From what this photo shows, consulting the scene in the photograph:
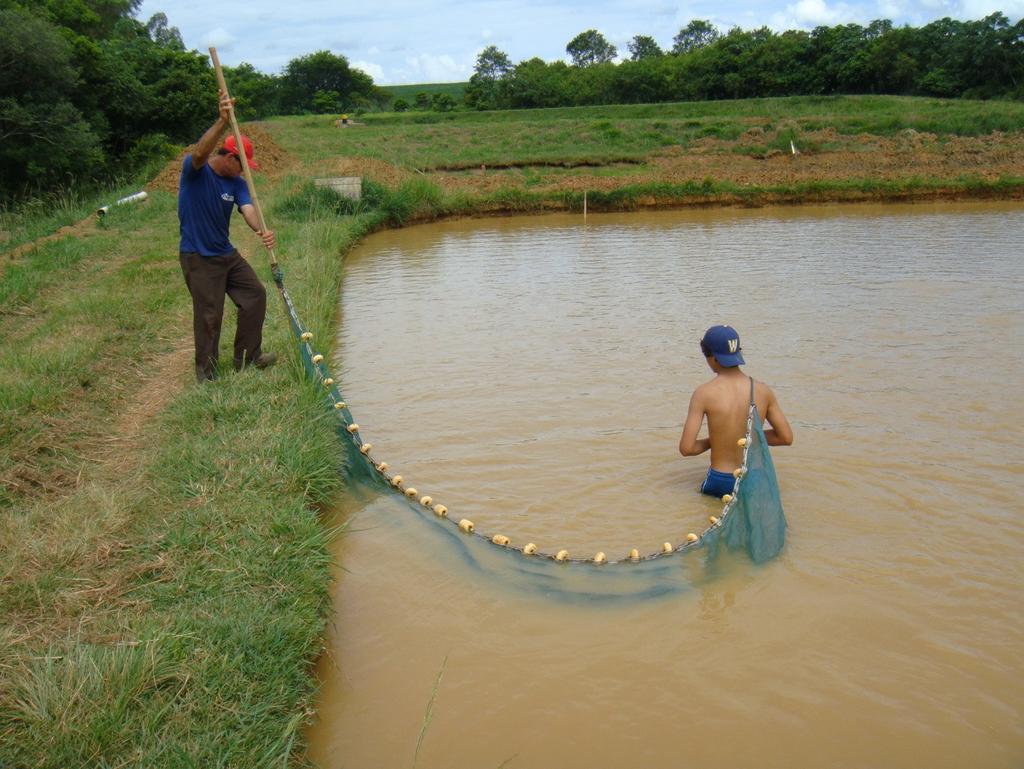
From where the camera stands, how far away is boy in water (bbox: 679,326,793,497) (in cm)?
453

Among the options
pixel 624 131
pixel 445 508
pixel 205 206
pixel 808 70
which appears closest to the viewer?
pixel 445 508

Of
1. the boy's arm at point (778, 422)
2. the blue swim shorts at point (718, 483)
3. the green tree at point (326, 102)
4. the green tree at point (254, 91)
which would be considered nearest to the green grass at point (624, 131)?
the green tree at point (254, 91)

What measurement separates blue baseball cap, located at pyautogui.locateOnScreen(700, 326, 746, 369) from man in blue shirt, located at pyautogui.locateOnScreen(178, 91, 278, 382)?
3148 mm

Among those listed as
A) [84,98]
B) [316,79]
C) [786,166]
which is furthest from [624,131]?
[316,79]

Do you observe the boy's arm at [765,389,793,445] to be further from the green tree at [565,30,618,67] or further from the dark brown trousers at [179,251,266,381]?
the green tree at [565,30,618,67]

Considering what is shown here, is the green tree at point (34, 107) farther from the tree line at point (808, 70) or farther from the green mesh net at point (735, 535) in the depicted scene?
the tree line at point (808, 70)

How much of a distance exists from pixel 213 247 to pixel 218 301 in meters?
0.37

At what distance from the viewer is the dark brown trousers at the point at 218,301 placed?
5887 mm

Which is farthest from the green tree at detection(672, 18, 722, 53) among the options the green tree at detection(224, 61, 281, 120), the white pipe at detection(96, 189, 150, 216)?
the white pipe at detection(96, 189, 150, 216)

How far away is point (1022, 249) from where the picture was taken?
12.2 m

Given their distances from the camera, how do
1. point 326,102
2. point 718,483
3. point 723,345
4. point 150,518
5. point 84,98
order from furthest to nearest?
point 326,102, point 84,98, point 718,483, point 723,345, point 150,518

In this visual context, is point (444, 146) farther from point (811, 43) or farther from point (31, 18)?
point (811, 43)

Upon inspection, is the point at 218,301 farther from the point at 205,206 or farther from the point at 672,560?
the point at 672,560

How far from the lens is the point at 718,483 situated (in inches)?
192
